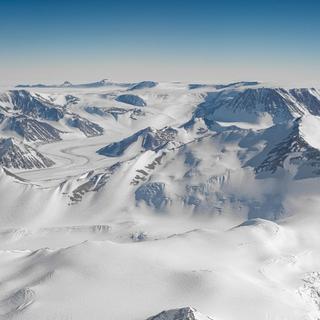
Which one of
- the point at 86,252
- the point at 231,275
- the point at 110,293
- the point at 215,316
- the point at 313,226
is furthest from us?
the point at 313,226

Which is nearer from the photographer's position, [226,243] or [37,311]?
[37,311]

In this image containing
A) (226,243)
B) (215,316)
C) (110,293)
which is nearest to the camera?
(215,316)

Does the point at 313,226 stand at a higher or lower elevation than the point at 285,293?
lower

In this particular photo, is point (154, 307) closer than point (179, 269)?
Yes

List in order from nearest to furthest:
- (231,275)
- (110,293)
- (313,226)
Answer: (110,293) < (231,275) < (313,226)

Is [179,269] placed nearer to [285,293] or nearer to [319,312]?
[285,293]

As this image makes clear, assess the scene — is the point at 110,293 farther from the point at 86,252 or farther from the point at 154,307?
the point at 86,252

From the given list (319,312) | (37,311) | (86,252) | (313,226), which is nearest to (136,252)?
(86,252)

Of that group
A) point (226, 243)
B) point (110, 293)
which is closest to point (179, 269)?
point (110, 293)

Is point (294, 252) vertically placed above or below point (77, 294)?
below
